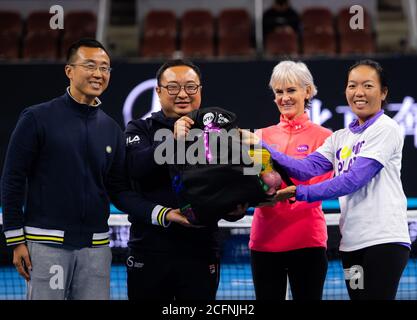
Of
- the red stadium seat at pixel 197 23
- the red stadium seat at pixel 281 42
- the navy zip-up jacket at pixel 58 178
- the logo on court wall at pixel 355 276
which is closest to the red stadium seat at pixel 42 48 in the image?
the red stadium seat at pixel 197 23

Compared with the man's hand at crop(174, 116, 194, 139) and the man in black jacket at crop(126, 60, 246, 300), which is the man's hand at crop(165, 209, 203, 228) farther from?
the man's hand at crop(174, 116, 194, 139)

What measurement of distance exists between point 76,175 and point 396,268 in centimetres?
191

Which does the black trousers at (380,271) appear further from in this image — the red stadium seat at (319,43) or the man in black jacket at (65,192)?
the red stadium seat at (319,43)

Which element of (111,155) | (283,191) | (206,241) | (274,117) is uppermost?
(274,117)

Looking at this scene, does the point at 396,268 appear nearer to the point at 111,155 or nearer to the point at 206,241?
the point at 206,241

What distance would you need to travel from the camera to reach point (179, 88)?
4062 millimetres

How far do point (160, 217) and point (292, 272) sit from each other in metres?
1.00

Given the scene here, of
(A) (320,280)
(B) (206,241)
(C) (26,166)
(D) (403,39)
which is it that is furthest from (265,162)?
(D) (403,39)

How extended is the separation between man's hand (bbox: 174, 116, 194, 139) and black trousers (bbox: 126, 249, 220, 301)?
73cm

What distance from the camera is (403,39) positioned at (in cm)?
1136

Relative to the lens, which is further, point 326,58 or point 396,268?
point 326,58

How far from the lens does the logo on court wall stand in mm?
3834

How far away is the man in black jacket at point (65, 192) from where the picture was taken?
146 inches

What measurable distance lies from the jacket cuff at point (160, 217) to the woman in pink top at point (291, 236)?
0.73m
